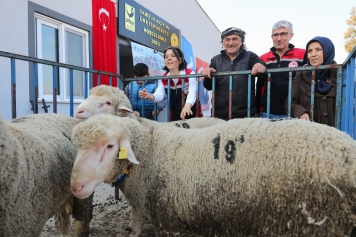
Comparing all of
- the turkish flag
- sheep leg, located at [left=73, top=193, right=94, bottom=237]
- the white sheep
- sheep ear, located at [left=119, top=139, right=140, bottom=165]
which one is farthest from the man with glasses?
the turkish flag

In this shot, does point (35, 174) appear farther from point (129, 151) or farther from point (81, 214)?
point (81, 214)

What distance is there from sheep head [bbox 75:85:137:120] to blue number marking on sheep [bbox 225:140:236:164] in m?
1.09

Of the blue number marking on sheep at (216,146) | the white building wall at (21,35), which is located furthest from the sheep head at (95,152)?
the white building wall at (21,35)

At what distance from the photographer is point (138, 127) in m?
1.72

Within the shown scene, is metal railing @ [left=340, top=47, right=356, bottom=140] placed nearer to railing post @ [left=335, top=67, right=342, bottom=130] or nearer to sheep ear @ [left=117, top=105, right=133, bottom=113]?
railing post @ [left=335, top=67, right=342, bottom=130]

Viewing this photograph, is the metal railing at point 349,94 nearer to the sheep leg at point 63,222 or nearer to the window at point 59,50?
the sheep leg at point 63,222

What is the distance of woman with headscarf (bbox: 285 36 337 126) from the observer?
2391 millimetres

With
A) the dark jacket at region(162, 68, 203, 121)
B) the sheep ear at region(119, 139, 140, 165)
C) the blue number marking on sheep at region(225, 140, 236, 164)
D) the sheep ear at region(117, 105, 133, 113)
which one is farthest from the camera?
the dark jacket at region(162, 68, 203, 121)

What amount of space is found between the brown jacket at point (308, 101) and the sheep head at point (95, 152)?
169 cm

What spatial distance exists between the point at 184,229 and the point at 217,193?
353 millimetres

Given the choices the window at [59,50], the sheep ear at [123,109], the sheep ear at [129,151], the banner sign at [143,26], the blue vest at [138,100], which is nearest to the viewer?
the sheep ear at [129,151]

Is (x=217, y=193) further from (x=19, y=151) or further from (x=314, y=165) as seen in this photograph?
(x=19, y=151)

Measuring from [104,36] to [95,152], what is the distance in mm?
5220

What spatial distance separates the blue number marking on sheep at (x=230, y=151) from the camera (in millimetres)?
1452
